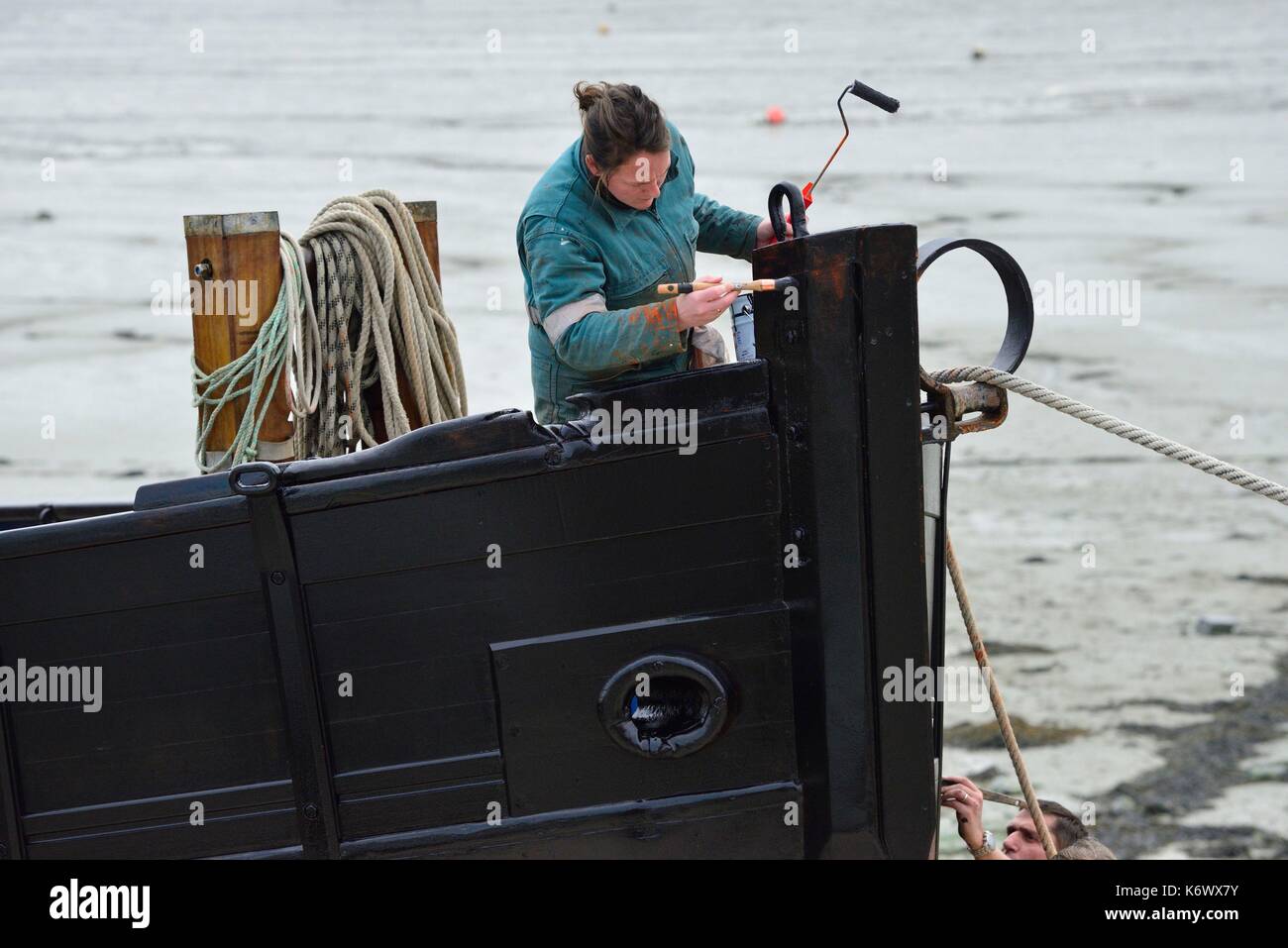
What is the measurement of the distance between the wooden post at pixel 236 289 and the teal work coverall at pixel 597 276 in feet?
2.68

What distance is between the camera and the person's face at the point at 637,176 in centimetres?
309

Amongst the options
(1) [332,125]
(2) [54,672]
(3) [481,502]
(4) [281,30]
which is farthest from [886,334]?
(4) [281,30]

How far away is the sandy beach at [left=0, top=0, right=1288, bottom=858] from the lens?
6.30 metres

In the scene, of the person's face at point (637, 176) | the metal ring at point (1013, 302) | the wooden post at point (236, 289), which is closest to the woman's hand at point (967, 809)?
the metal ring at point (1013, 302)

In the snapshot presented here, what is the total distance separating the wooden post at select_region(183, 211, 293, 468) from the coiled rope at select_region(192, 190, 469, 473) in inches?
1.2

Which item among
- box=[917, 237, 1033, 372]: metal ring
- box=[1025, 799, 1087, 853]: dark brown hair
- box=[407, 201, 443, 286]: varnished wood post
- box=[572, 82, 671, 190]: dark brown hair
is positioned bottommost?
box=[1025, 799, 1087, 853]: dark brown hair

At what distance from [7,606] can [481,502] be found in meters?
1.03

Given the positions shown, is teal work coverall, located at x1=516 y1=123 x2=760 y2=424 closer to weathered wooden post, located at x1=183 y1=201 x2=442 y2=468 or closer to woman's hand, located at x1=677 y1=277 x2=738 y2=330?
woman's hand, located at x1=677 y1=277 x2=738 y2=330

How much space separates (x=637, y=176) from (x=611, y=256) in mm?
199
